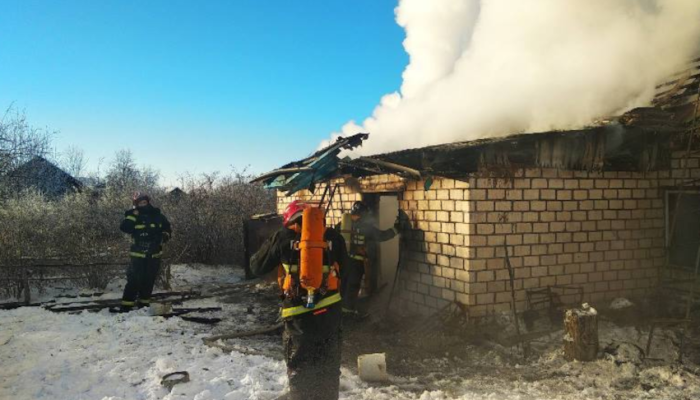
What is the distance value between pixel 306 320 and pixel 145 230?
5.24m

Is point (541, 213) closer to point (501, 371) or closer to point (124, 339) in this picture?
point (501, 371)

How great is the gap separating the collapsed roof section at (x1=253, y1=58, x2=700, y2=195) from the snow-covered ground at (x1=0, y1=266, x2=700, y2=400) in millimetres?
2362

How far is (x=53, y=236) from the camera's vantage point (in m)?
10.1

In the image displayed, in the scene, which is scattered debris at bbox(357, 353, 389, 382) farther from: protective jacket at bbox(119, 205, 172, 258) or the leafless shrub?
the leafless shrub

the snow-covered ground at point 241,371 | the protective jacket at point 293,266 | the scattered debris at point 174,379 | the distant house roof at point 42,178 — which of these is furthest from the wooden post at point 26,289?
the distant house roof at point 42,178

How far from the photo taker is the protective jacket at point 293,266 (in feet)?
11.8

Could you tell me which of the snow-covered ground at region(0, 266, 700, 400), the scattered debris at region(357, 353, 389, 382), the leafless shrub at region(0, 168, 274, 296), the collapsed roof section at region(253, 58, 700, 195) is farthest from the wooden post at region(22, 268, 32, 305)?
the scattered debris at region(357, 353, 389, 382)

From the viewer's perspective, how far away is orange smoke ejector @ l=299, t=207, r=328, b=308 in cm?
345

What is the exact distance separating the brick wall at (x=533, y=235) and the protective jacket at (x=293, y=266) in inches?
116

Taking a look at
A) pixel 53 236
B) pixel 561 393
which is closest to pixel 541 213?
pixel 561 393

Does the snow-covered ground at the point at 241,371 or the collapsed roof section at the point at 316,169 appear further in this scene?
the collapsed roof section at the point at 316,169

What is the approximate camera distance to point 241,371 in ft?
15.3

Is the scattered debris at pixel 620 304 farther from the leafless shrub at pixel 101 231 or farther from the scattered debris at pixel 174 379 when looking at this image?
the leafless shrub at pixel 101 231

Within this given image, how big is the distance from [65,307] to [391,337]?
18.1 feet
